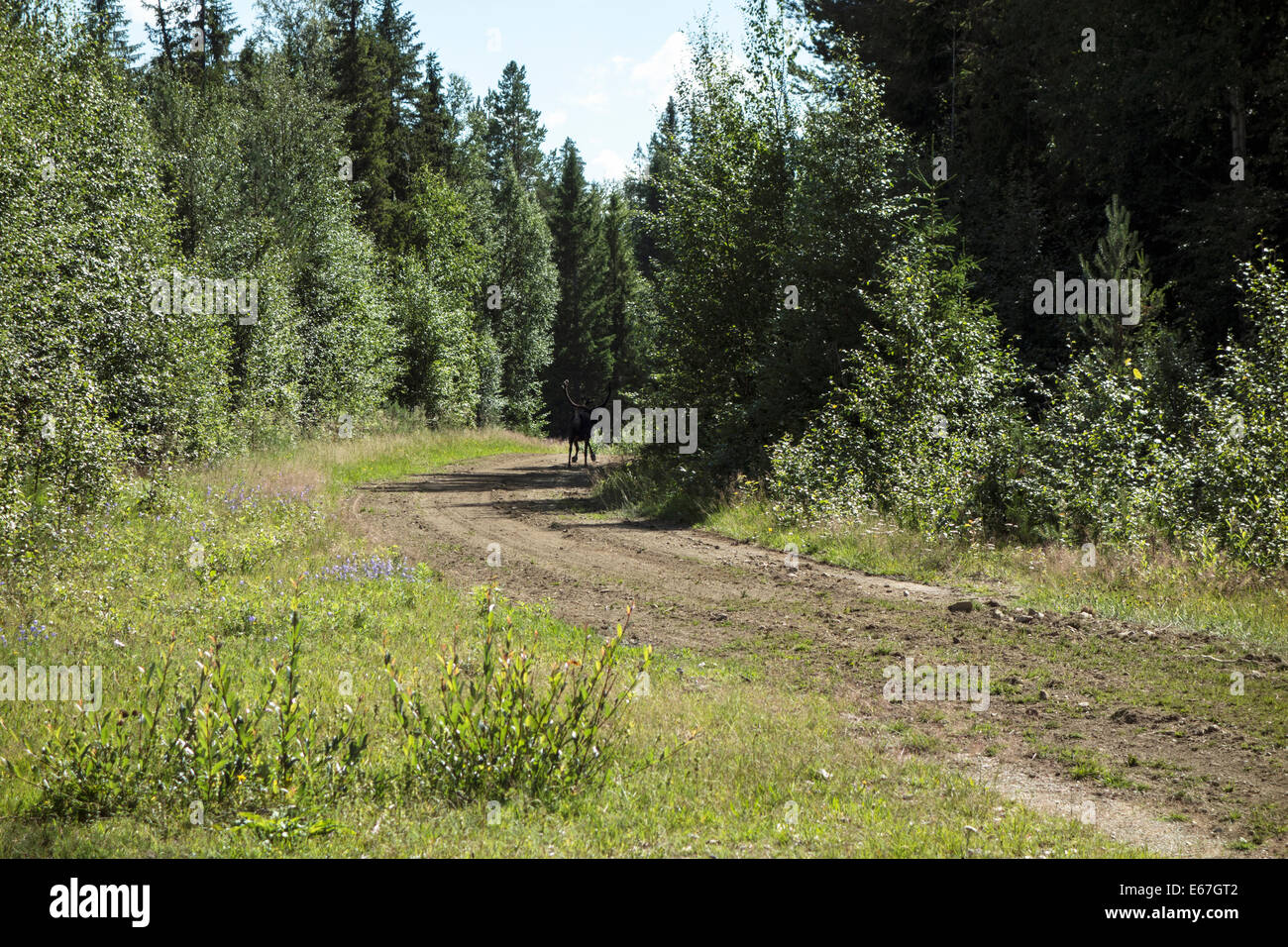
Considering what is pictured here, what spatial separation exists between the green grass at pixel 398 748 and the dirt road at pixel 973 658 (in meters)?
0.51

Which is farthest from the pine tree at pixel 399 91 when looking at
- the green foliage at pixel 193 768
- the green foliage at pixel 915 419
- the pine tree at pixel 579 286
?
the green foliage at pixel 193 768

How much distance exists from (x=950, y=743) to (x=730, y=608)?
443 cm

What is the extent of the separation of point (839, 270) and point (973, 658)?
1185cm

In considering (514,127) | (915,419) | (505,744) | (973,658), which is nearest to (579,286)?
(514,127)

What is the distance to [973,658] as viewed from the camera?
27.0 feet

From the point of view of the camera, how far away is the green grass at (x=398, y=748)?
15.1 ft

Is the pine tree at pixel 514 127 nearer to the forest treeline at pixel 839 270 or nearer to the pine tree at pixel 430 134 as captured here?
the pine tree at pixel 430 134

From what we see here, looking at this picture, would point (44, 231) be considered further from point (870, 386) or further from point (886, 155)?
point (886, 155)

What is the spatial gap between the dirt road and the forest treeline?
330 centimetres

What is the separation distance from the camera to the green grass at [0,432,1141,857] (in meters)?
4.59

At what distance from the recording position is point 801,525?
50.8ft

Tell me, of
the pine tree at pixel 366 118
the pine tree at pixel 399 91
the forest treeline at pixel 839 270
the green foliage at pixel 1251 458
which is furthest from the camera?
the pine tree at pixel 399 91

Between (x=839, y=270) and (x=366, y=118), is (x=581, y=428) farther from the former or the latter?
(x=366, y=118)
